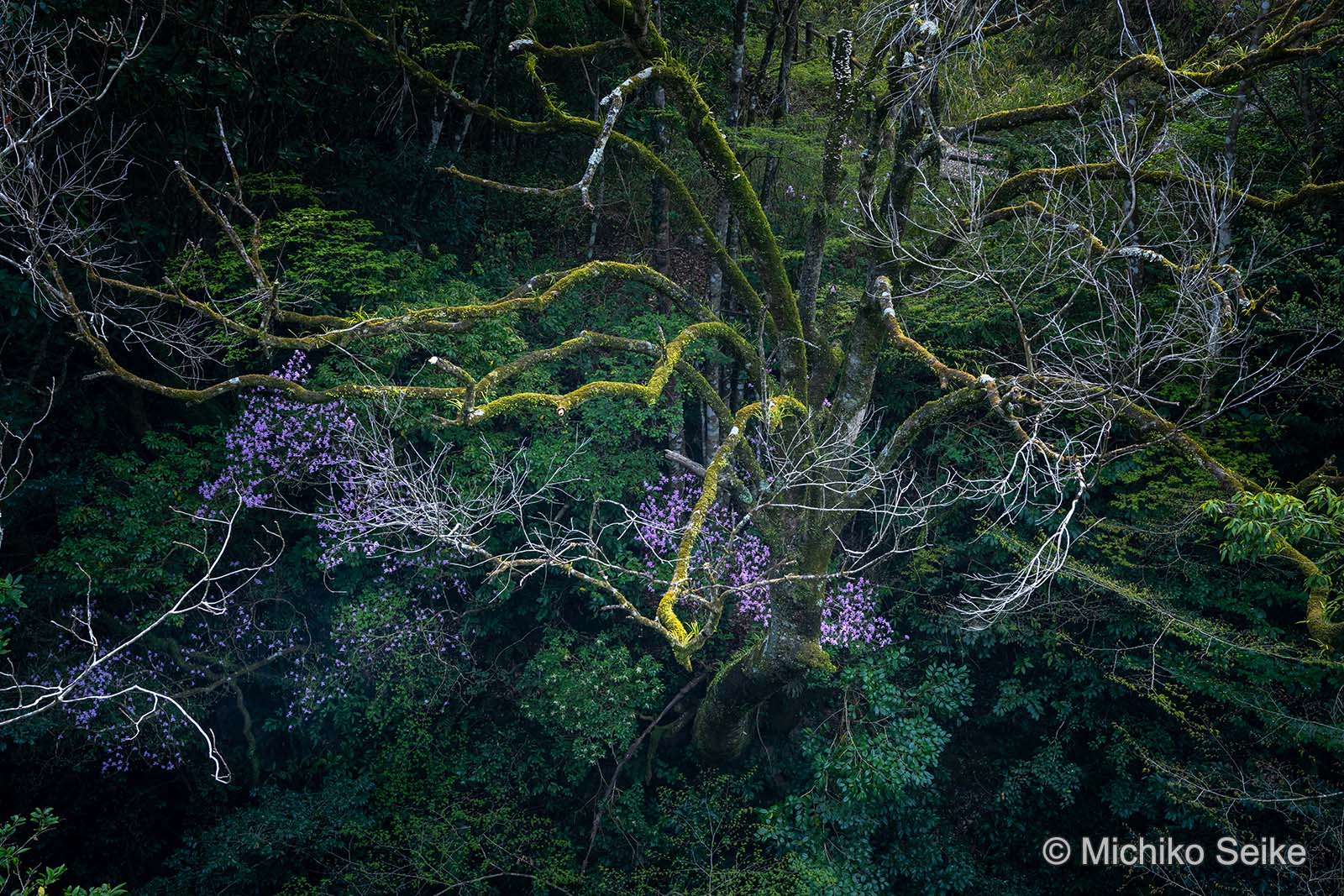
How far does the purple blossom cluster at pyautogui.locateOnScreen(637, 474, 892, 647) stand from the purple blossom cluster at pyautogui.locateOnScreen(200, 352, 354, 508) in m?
3.01

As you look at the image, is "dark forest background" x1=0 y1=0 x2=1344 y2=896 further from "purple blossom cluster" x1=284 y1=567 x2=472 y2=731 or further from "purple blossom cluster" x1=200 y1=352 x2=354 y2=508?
"purple blossom cluster" x1=200 y1=352 x2=354 y2=508

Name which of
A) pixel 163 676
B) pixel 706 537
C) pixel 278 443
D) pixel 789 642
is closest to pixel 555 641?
pixel 706 537

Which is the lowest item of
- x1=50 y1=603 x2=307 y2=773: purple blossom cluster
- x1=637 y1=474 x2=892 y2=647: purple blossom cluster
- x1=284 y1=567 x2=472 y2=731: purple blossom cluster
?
x1=50 y1=603 x2=307 y2=773: purple blossom cluster

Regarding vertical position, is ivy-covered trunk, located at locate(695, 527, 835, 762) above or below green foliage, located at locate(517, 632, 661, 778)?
above

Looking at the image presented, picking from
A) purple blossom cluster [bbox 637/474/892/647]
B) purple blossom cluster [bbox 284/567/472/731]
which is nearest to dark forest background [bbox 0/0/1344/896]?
purple blossom cluster [bbox 284/567/472/731]

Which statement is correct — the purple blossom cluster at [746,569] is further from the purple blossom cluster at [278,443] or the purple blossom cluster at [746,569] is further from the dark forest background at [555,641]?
the purple blossom cluster at [278,443]

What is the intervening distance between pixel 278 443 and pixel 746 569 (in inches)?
180

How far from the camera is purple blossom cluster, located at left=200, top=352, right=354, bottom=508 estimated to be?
295 inches

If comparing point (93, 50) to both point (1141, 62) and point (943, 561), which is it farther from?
point (943, 561)

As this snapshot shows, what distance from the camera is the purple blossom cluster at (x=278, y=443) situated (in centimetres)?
750

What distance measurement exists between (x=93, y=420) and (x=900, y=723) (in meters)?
8.57

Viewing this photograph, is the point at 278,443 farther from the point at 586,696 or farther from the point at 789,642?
the point at 789,642

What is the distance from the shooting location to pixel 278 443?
7566 millimetres

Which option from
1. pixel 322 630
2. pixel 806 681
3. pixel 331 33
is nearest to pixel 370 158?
pixel 331 33
